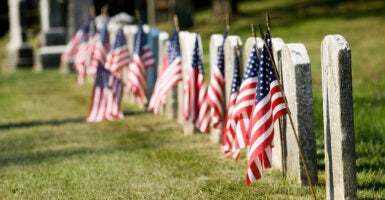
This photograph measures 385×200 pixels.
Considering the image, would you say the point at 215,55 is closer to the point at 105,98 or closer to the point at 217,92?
the point at 217,92

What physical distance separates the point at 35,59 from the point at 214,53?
790 inches

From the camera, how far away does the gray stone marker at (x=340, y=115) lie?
7.22 meters

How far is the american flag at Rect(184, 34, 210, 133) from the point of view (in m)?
12.0

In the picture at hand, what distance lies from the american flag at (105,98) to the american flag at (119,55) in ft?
3.54

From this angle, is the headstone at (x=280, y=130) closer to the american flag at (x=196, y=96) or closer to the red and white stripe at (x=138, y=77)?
the american flag at (x=196, y=96)

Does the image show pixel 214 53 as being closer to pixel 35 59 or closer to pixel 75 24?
pixel 75 24

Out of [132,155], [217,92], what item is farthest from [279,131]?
[132,155]

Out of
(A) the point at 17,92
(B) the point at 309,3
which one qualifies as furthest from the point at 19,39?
(B) the point at 309,3

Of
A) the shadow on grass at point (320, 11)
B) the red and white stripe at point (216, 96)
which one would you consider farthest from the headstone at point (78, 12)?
the red and white stripe at point (216, 96)

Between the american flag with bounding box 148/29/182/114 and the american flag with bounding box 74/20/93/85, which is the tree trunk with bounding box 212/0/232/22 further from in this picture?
the american flag with bounding box 148/29/182/114

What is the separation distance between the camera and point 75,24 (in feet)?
92.2

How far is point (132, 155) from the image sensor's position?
11.2 metres

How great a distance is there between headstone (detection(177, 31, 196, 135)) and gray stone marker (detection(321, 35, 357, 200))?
17.2 feet

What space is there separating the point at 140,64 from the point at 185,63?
2.15 metres
